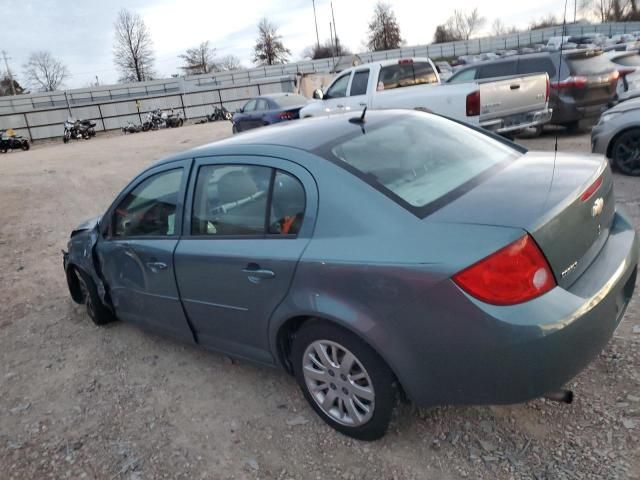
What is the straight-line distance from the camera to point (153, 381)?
346 centimetres

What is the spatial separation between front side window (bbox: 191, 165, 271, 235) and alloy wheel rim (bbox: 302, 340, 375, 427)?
71cm

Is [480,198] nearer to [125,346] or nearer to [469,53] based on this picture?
[125,346]

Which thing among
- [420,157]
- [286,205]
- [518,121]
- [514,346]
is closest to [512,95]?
[518,121]

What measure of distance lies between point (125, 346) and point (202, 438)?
1.49m

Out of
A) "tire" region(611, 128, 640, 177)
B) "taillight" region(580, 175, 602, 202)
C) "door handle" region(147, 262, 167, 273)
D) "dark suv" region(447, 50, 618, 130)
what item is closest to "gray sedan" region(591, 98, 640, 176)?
"tire" region(611, 128, 640, 177)

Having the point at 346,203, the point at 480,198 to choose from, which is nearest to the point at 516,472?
the point at 480,198

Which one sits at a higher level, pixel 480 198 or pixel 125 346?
pixel 480 198

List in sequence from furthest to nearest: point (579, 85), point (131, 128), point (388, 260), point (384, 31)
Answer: point (384, 31) → point (131, 128) → point (579, 85) → point (388, 260)

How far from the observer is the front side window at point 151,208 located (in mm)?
3270

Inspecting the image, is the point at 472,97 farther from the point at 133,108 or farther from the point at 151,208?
the point at 133,108

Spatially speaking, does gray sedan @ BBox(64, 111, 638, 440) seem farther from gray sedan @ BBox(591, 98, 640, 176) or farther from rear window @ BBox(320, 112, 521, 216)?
gray sedan @ BBox(591, 98, 640, 176)

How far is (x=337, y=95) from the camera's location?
429 inches

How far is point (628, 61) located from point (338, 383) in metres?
12.2

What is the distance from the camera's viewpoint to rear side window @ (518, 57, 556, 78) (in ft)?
33.1
